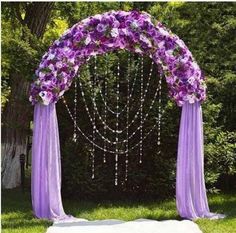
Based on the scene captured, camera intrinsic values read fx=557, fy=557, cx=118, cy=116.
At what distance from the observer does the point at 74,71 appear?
28.0ft

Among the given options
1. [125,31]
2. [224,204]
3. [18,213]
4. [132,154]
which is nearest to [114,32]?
[125,31]

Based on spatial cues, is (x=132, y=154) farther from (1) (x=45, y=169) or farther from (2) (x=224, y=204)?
(1) (x=45, y=169)

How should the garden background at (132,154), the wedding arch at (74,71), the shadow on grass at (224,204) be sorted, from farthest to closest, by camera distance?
1. the garden background at (132,154)
2. the shadow on grass at (224,204)
3. the wedding arch at (74,71)

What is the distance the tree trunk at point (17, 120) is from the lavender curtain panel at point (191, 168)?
13.1 feet

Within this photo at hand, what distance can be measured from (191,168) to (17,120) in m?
4.39

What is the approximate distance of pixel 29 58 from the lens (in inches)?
381

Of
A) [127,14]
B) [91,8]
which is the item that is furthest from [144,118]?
[91,8]

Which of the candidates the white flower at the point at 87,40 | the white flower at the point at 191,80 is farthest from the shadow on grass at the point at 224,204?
the white flower at the point at 87,40

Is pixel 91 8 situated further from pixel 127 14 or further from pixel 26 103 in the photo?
pixel 127 14

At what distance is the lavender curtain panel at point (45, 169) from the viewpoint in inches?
328

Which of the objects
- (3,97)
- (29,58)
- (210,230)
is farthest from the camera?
(3,97)

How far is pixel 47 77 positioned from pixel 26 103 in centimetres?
217

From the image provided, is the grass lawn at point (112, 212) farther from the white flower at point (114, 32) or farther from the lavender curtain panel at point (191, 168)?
the white flower at point (114, 32)

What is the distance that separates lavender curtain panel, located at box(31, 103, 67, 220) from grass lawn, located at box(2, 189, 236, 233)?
254 millimetres
